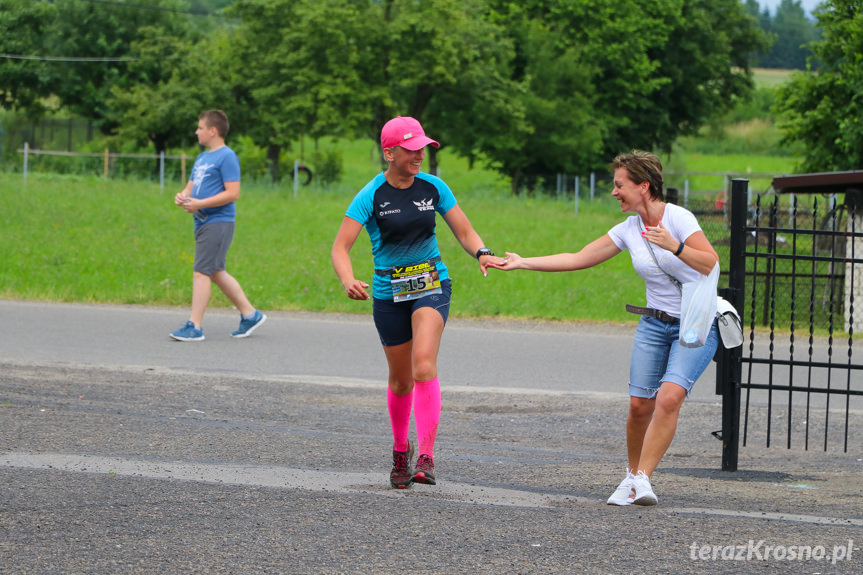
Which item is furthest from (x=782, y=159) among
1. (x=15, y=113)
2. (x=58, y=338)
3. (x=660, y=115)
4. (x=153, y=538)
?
(x=153, y=538)

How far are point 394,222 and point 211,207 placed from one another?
551cm

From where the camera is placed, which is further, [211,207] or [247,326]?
[247,326]

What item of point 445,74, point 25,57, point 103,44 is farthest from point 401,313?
point 103,44

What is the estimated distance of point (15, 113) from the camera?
58656mm

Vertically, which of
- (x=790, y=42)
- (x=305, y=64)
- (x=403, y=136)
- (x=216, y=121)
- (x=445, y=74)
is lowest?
(x=403, y=136)

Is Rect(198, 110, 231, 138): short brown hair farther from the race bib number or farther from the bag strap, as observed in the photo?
the bag strap

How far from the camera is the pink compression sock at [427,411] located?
5562mm

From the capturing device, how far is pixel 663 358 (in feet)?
17.9

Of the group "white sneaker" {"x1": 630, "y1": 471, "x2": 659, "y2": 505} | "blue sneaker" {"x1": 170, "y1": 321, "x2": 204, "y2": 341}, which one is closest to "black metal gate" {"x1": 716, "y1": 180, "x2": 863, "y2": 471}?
"white sneaker" {"x1": 630, "y1": 471, "x2": 659, "y2": 505}

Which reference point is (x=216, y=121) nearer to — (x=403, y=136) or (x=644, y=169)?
(x=403, y=136)

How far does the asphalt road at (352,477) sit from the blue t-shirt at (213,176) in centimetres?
130

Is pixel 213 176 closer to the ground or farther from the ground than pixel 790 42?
closer to the ground

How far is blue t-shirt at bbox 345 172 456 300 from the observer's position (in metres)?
5.50

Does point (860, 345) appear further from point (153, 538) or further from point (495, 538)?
point (153, 538)
